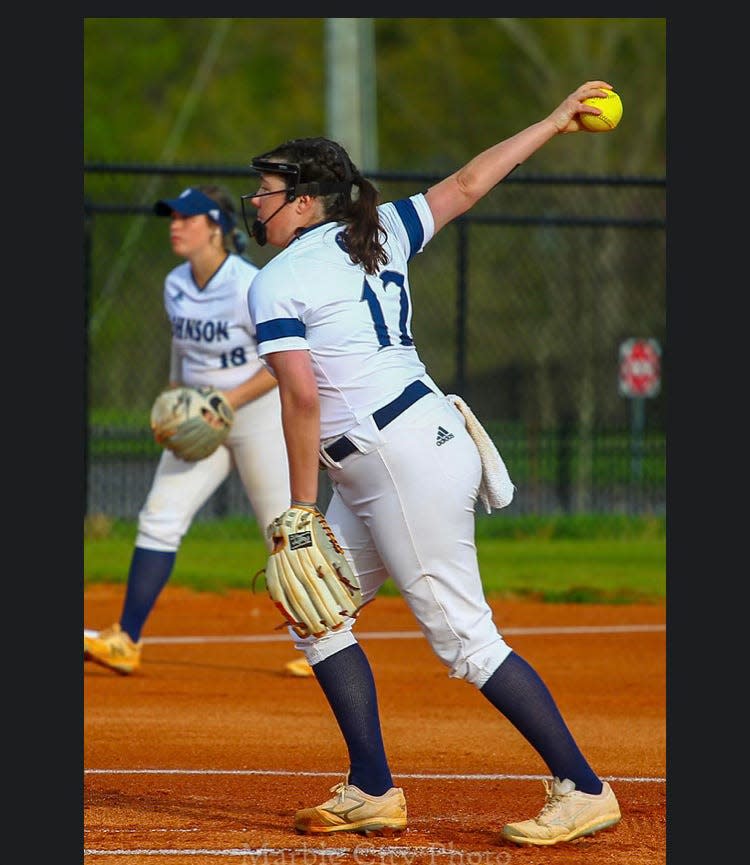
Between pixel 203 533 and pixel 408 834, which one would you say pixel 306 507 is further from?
pixel 203 533

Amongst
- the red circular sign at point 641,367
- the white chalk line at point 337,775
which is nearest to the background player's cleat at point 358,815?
the white chalk line at point 337,775

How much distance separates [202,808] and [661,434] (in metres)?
10.9

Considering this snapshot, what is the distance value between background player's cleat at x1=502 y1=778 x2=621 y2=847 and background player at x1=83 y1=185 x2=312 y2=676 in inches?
125

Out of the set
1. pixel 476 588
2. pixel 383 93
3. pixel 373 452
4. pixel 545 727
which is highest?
pixel 383 93

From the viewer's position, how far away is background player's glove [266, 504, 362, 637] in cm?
429

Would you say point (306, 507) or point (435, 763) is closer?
point (306, 507)

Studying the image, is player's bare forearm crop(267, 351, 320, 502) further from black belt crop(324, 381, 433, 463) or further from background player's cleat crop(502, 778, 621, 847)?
background player's cleat crop(502, 778, 621, 847)

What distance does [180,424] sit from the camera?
279 inches

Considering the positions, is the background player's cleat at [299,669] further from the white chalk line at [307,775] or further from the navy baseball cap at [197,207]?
the navy baseball cap at [197,207]

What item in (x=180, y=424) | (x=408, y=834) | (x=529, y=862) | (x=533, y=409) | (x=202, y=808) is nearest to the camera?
(x=529, y=862)

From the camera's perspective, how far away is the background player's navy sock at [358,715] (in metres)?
4.52

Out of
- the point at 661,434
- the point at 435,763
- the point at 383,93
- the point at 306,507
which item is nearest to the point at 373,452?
the point at 306,507

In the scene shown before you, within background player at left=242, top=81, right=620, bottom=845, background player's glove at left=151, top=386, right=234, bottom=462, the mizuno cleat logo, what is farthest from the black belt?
background player's glove at left=151, top=386, right=234, bottom=462

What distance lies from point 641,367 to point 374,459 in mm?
11542
